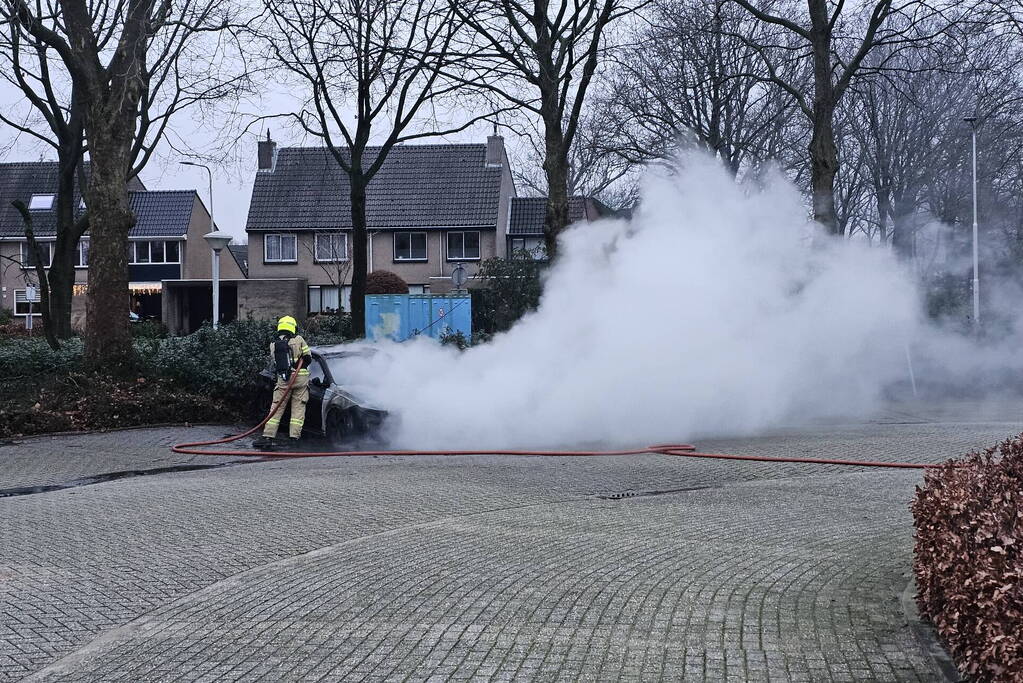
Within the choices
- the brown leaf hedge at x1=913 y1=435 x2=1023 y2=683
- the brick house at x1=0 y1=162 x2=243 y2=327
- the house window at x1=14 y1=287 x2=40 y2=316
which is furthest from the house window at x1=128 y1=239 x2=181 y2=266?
the brown leaf hedge at x1=913 y1=435 x2=1023 y2=683

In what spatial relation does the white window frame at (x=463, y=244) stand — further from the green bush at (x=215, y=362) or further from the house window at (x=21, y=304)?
the green bush at (x=215, y=362)

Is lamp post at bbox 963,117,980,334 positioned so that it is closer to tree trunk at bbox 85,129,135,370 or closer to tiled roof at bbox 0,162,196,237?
tree trunk at bbox 85,129,135,370

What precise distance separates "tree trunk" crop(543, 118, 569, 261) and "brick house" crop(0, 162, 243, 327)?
41.4 m

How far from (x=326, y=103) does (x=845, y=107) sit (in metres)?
20.6

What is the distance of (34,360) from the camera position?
1938 cm

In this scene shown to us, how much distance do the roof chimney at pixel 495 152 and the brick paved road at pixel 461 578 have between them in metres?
46.8

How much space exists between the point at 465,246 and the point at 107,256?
38.6m

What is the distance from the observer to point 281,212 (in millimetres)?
58469

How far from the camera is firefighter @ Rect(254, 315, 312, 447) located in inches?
634

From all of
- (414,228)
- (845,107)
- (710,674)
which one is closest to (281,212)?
(414,228)

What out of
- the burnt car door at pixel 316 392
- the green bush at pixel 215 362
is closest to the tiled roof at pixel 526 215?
the green bush at pixel 215 362

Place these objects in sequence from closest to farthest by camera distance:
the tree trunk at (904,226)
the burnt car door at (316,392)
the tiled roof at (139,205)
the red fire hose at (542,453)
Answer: the red fire hose at (542,453), the burnt car door at (316,392), the tree trunk at (904,226), the tiled roof at (139,205)

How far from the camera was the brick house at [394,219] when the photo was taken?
56719 millimetres

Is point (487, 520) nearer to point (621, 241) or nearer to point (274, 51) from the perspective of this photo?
point (621, 241)
